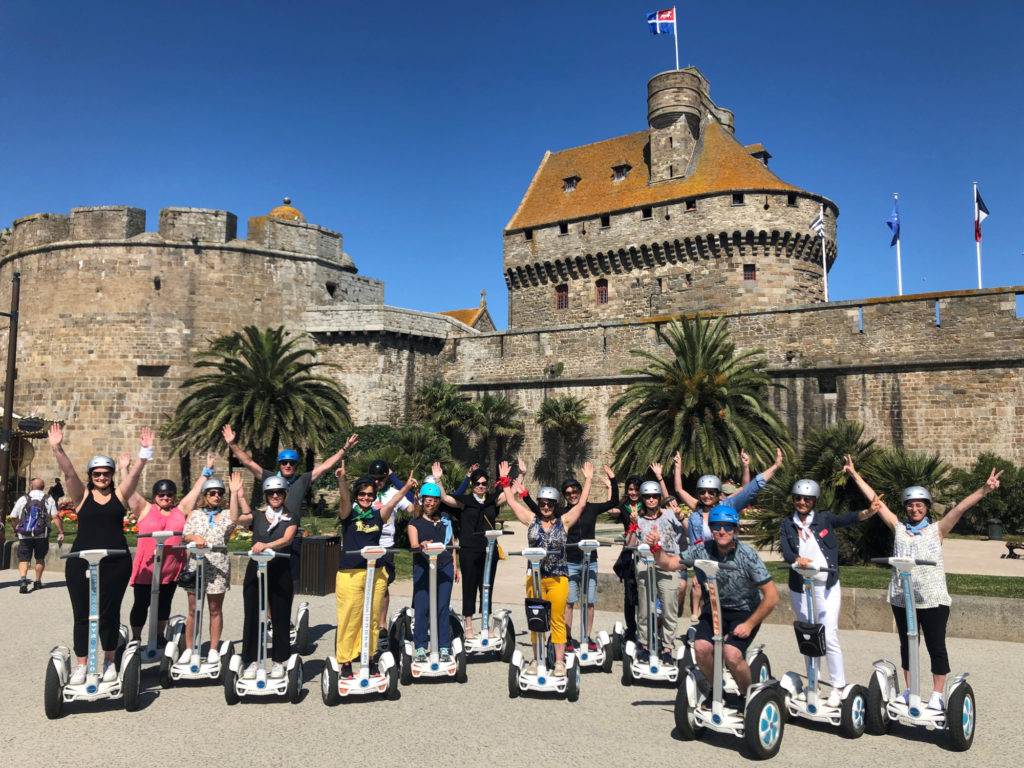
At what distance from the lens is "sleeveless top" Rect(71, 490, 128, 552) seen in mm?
5652

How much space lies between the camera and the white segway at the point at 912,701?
4812 mm

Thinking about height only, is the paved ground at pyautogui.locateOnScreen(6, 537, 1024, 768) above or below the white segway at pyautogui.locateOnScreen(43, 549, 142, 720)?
below

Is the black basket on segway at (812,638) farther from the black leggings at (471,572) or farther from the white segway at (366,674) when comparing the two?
the black leggings at (471,572)

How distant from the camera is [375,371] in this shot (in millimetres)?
27578

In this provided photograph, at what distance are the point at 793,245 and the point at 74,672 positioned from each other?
33336 millimetres

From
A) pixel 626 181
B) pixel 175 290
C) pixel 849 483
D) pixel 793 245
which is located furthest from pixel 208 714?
pixel 626 181

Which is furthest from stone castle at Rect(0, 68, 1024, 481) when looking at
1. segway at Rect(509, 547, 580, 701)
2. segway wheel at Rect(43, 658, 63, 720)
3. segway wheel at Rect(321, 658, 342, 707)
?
segway wheel at Rect(43, 658, 63, 720)

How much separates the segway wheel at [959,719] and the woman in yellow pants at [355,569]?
3.96m

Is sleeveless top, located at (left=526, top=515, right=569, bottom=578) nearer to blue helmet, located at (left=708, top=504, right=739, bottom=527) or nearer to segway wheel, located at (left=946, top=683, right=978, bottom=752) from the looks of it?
blue helmet, located at (left=708, top=504, right=739, bottom=527)

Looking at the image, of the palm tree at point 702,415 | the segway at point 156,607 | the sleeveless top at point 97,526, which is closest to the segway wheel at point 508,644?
the segway at point 156,607

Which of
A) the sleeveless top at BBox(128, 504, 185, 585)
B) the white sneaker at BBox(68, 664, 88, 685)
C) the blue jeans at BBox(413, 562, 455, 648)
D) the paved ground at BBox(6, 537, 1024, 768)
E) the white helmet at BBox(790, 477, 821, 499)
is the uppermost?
the white helmet at BBox(790, 477, 821, 499)

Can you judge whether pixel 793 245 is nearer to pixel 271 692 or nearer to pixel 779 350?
pixel 779 350

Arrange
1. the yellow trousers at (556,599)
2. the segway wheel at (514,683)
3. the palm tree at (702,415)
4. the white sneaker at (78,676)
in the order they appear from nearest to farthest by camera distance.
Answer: the white sneaker at (78,676) < the segway wheel at (514,683) < the yellow trousers at (556,599) < the palm tree at (702,415)

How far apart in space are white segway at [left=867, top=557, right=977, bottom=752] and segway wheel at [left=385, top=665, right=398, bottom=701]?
10.9 feet
